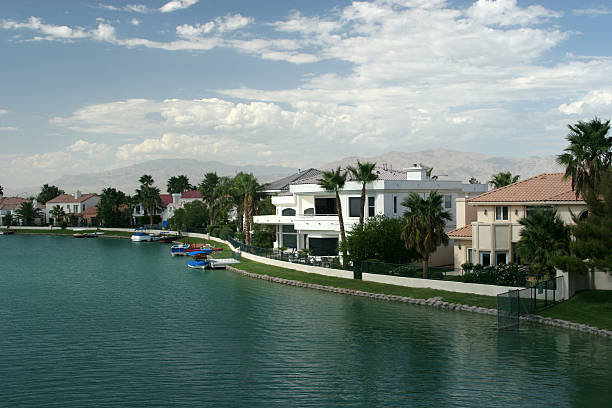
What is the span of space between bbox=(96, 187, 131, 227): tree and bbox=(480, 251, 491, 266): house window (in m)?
117

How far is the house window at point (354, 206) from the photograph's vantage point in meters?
61.6

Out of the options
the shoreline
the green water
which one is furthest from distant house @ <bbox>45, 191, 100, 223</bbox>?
the green water

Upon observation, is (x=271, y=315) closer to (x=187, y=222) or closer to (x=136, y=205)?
(x=187, y=222)

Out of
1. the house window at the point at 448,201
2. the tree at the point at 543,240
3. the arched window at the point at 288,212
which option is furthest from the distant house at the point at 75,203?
the tree at the point at 543,240

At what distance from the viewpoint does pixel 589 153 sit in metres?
39.4

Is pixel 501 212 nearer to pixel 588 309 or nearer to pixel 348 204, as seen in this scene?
pixel 588 309

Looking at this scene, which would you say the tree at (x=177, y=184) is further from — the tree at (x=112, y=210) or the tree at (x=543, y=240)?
the tree at (x=543, y=240)

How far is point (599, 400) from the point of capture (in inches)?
897

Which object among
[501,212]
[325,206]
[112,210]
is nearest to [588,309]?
[501,212]

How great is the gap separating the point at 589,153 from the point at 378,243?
62.3ft

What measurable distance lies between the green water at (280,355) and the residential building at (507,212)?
1111 cm

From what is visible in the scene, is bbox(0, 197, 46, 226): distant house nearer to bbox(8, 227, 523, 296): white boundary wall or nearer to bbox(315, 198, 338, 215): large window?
bbox(315, 198, 338, 215): large window

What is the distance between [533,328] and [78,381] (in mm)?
24812

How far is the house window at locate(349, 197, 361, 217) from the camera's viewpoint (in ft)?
202
